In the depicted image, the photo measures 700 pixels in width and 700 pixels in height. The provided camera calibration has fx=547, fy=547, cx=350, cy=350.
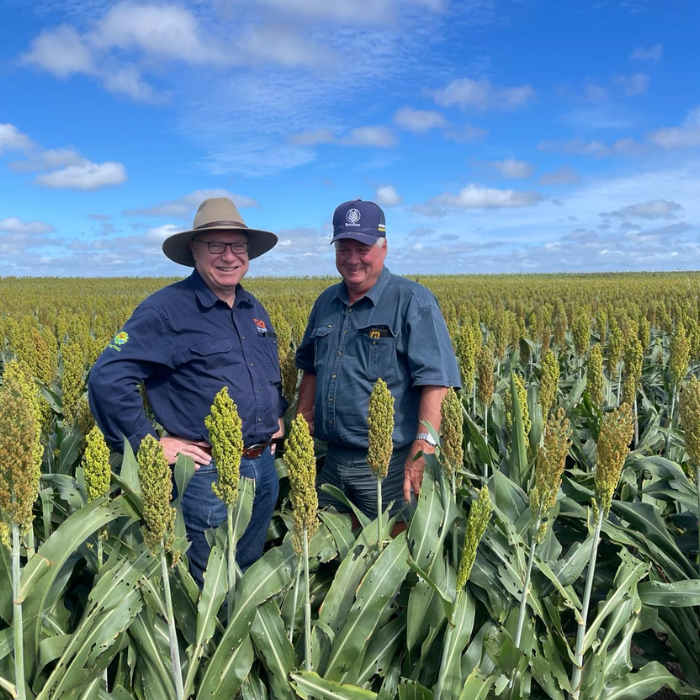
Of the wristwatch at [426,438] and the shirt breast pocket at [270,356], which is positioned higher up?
the shirt breast pocket at [270,356]

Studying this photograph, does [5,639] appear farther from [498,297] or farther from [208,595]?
[498,297]

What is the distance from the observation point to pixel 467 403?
4312 millimetres

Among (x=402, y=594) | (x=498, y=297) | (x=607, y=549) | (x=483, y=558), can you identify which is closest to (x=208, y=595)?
(x=402, y=594)

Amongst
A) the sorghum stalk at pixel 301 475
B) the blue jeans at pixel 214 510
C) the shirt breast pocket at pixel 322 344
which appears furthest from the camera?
the shirt breast pocket at pixel 322 344

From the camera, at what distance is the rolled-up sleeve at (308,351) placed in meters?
3.52

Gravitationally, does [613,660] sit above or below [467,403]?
below

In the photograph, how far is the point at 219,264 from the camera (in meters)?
2.91

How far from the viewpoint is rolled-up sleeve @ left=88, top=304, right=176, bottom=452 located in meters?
2.61

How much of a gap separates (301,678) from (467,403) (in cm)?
277

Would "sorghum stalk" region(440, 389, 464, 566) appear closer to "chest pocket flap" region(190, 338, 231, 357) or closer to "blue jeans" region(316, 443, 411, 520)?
"blue jeans" region(316, 443, 411, 520)

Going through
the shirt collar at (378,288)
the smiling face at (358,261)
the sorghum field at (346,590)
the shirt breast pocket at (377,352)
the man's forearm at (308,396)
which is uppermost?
the smiling face at (358,261)

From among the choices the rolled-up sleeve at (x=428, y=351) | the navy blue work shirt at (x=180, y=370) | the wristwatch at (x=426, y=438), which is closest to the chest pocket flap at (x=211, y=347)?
the navy blue work shirt at (x=180, y=370)

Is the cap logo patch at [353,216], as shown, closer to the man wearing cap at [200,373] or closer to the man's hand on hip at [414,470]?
the man wearing cap at [200,373]

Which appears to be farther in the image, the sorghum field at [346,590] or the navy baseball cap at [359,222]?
the navy baseball cap at [359,222]
